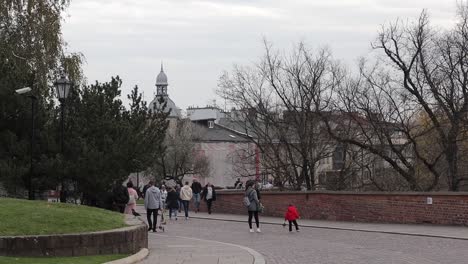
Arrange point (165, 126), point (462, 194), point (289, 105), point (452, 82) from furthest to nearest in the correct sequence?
point (289, 105)
point (452, 82)
point (165, 126)
point (462, 194)

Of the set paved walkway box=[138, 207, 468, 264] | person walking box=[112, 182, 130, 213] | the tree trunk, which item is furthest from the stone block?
the tree trunk

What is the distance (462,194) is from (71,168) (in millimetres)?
12930

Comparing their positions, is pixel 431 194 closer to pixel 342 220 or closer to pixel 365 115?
pixel 342 220

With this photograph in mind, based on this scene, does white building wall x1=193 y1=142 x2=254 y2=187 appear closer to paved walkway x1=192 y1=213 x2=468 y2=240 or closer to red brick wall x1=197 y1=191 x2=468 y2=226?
red brick wall x1=197 y1=191 x2=468 y2=226

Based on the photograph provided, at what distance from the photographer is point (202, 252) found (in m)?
16.2

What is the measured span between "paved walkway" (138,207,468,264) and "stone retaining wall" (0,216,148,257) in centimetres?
63

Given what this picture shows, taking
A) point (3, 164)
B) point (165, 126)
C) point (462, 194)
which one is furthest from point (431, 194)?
point (3, 164)

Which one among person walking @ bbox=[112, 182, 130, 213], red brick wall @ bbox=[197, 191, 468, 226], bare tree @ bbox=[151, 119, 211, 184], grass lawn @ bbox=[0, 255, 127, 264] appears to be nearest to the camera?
grass lawn @ bbox=[0, 255, 127, 264]

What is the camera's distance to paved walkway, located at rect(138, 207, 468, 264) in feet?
48.3

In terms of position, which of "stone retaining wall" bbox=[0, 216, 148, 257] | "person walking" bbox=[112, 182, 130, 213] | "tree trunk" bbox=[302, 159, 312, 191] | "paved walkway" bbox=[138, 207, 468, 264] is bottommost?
"paved walkway" bbox=[138, 207, 468, 264]

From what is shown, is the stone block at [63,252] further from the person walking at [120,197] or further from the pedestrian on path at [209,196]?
the pedestrian on path at [209,196]

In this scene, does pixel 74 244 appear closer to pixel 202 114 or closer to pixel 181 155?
pixel 181 155

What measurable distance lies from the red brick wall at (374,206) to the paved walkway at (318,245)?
77 centimetres

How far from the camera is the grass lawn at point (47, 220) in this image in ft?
44.3
